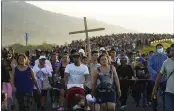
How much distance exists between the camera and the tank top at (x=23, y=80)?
977 centimetres

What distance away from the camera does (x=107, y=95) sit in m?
8.86

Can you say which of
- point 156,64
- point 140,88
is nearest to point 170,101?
point 156,64

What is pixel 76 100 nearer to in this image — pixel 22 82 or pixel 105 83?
pixel 105 83

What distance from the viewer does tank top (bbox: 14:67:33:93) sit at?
9766 mm

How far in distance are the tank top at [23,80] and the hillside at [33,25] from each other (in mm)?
83582

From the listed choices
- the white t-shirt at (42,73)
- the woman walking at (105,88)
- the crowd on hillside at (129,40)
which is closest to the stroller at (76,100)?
the woman walking at (105,88)

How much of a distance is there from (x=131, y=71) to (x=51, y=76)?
87.5 inches

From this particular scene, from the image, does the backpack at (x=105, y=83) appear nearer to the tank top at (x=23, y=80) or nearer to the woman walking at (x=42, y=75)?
the tank top at (x=23, y=80)

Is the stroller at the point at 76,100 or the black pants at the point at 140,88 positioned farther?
the black pants at the point at 140,88

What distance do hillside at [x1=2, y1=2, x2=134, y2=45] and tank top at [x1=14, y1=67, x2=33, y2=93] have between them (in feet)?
274

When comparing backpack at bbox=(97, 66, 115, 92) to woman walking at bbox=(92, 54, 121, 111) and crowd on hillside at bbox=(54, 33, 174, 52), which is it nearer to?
woman walking at bbox=(92, 54, 121, 111)

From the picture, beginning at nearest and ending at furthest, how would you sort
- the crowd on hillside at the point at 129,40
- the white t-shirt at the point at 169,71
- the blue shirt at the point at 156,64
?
the white t-shirt at the point at 169,71, the blue shirt at the point at 156,64, the crowd on hillside at the point at 129,40

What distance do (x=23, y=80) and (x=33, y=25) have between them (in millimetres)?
108329

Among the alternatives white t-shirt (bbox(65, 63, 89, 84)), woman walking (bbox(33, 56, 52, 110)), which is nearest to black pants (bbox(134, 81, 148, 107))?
woman walking (bbox(33, 56, 52, 110))
